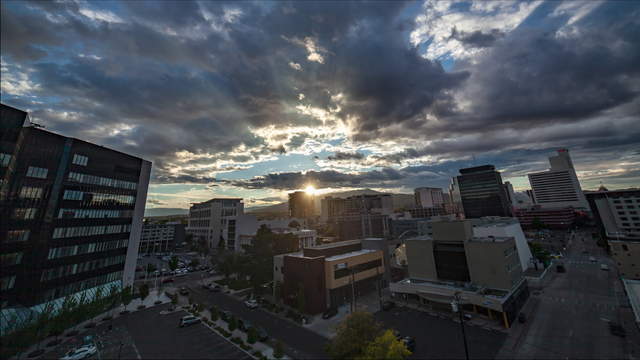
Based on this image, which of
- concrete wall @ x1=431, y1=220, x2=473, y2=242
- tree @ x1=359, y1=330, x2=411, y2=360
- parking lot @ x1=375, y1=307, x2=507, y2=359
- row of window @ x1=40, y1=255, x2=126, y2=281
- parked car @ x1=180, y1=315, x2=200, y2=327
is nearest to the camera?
tree @ x1=359, y1=330, x2=411, y2=360

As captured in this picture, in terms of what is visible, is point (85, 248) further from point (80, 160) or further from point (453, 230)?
point (453, 230)

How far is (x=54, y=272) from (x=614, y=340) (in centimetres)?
10050

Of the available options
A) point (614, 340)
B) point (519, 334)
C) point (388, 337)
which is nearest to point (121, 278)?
point (388, 337)

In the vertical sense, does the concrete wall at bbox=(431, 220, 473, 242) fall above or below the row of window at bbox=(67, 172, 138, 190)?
below

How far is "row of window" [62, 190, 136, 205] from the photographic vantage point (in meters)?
54.8

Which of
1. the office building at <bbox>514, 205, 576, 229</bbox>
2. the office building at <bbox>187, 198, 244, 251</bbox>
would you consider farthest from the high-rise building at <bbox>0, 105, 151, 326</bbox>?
the office building at <bbox>514, 205, 576, 229</bbox>

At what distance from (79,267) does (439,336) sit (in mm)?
77406

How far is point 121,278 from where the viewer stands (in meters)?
64.2

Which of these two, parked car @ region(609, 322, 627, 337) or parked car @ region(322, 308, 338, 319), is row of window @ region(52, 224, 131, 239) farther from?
parked car @ region(609, 322, 627, 337)

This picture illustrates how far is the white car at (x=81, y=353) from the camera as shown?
34.5 meters

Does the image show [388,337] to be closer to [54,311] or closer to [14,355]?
[14,355]

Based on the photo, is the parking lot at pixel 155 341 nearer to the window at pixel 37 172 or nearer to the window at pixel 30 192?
the window at pixel 30 192

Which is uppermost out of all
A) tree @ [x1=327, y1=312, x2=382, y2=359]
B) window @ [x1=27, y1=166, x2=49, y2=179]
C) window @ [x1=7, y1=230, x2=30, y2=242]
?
window @ [x1=27, y1=166, x2=49, y2=179]

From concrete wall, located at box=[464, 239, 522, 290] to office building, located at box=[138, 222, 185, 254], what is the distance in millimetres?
171002
